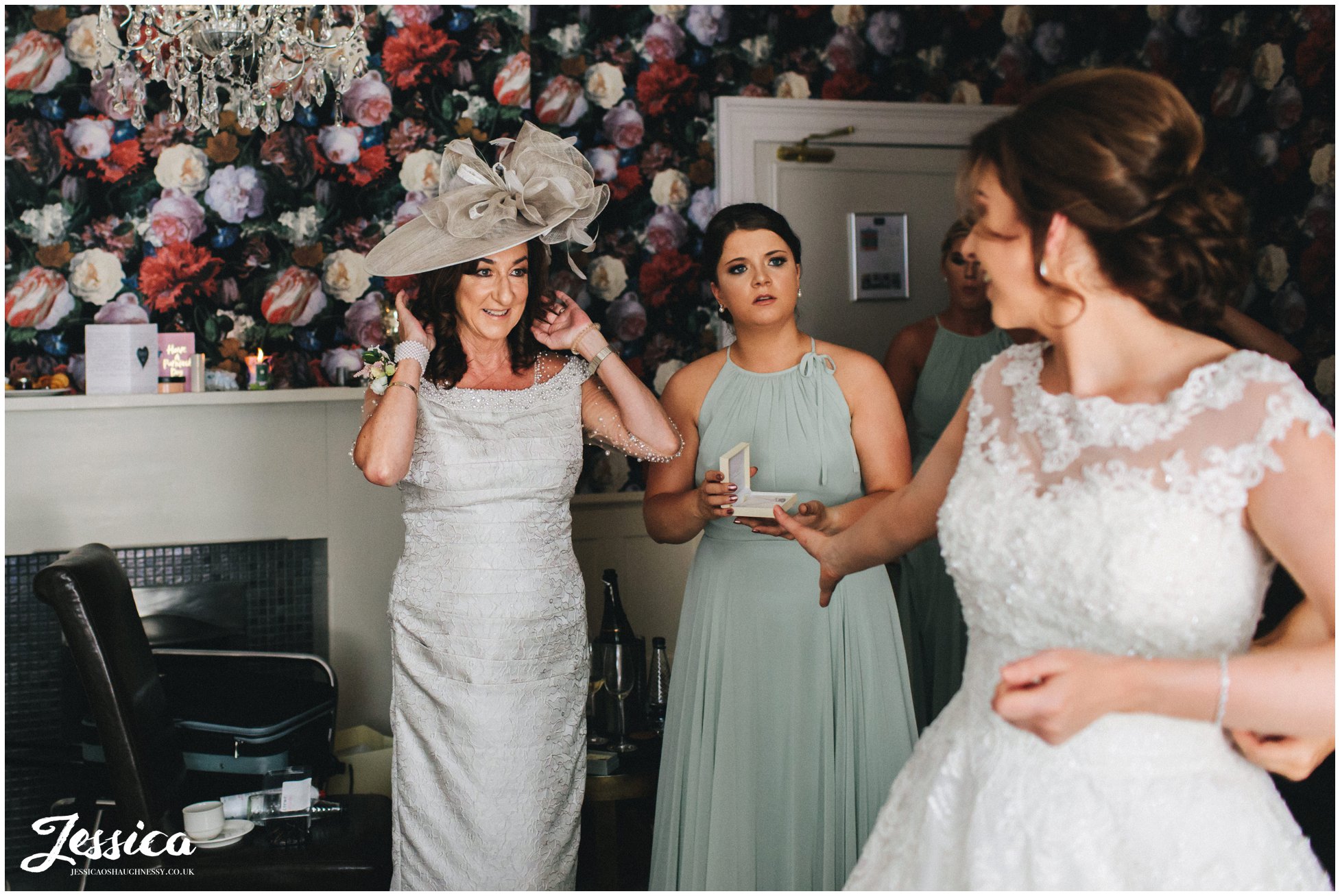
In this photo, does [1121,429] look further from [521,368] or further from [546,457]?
[521,368]

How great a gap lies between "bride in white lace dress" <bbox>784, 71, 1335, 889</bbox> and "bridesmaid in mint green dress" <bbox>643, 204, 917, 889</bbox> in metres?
0.89

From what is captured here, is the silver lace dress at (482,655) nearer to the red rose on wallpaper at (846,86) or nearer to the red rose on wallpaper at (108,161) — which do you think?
the red rose on wallpaper at (108,161)

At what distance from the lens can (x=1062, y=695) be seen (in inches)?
40.2

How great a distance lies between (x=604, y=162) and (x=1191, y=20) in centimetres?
221

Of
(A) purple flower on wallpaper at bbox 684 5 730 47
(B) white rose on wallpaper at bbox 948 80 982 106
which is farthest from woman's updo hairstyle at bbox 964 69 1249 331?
(B) white rose on wallpaper at bbox 948 80 982 106

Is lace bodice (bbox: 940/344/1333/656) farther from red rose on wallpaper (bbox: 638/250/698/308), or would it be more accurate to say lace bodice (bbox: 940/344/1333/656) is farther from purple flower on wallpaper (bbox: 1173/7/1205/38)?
purple flower on wallpaper (bbox: 1173/7/1205/38)

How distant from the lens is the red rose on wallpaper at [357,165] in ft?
11.2

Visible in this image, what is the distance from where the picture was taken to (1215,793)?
3.78 feet

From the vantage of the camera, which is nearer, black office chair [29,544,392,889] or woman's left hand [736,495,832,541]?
woman's left hand [736,495,832,541]

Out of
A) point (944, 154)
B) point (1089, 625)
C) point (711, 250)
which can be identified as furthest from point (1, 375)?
point (944, 154)

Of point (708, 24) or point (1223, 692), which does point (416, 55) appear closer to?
point (708, 24)

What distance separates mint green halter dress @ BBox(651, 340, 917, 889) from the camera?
224 centimetres

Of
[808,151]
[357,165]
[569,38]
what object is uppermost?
[569,38]

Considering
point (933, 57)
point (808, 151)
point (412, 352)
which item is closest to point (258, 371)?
point (412, 352)
